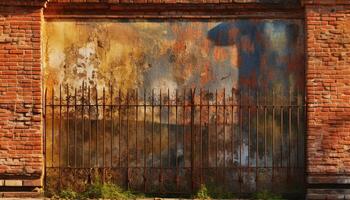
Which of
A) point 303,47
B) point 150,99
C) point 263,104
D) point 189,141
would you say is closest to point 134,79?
point 150,99

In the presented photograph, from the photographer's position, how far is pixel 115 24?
32.7ft

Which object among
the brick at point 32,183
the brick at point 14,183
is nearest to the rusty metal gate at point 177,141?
the brick at point 32,183

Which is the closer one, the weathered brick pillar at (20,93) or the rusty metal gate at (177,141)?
the weathered brick pillar at (20,93)

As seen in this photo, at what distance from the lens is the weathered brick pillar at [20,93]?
9.51m

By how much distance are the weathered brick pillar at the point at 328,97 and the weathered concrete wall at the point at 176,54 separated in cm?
31

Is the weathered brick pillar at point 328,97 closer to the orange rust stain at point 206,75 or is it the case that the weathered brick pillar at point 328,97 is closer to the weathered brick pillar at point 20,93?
the orange rust stain at point 206,75

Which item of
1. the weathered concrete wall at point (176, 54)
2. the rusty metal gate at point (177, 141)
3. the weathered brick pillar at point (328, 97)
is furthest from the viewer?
the weathered concrete wall at point (176, 54)

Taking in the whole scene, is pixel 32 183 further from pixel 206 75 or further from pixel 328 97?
pixel 328 97

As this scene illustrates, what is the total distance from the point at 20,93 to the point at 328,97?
4395 mm

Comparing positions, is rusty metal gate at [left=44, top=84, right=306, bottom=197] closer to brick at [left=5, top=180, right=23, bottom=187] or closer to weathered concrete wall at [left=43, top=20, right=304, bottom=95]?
weathered concrete wall at [left=43, top=20, right=304, bottom=95]

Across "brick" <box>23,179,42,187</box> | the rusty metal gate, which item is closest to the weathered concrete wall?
the rusty metal gate

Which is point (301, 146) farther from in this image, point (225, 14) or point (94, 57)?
point (94, 57)

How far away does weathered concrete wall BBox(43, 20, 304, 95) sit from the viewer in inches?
390

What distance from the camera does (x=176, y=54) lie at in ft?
32.6
